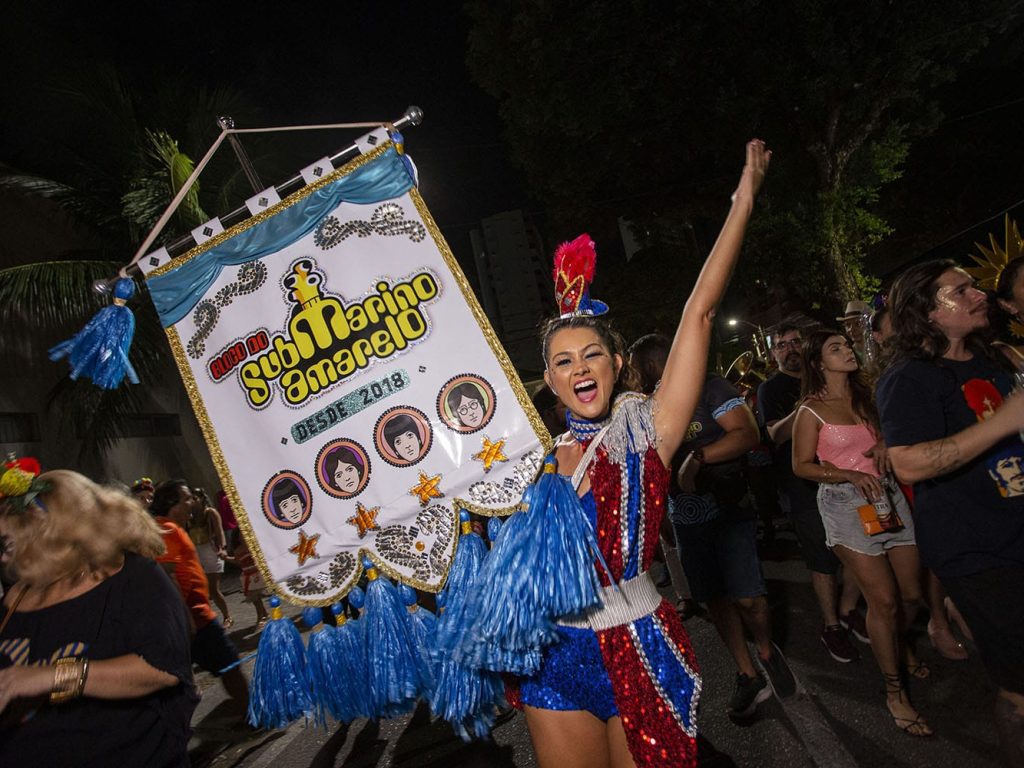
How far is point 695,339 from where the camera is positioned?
1.82 metres

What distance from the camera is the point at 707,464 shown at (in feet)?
11.1

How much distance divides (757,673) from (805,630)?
43.0 inches

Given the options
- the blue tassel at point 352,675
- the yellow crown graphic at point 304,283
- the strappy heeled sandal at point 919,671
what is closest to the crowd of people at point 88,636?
the blue tassel at point 352,675

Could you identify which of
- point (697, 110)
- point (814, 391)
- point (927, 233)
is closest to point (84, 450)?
point (814, 391)

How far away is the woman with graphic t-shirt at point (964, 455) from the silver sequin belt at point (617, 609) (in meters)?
A: 1.04

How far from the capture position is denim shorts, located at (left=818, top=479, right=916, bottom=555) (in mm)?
3092

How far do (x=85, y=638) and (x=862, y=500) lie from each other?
11.3 ft

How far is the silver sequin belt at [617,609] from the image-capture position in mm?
1867

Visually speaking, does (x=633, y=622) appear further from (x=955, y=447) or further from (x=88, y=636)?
(x=88, y=636)

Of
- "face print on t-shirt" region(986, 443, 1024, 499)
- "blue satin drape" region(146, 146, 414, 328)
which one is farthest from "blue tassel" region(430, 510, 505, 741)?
"face print on t-shirt" region(986, 443, 1024, 499)

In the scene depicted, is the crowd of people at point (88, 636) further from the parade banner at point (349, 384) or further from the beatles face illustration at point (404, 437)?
the beatles face illustration at point (404, 437)

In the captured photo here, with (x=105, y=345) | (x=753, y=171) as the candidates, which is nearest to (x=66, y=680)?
(x=105, y=345)

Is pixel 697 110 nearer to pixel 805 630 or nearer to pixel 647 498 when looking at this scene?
pixel 805 630

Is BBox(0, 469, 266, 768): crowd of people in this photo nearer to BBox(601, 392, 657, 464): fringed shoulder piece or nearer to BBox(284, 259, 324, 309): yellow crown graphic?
BBox(284, 259, 324, 309): yellow crown graphic
